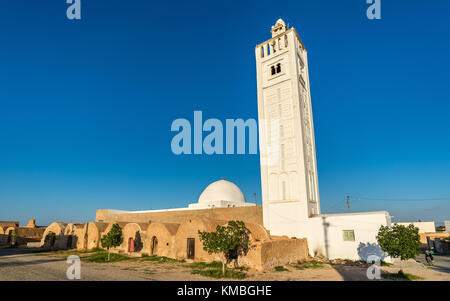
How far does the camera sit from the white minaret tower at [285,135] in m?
24.9

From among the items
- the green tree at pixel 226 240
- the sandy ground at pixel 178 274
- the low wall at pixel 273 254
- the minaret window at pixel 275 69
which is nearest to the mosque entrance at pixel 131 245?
the sandy ground at pixel 178 274

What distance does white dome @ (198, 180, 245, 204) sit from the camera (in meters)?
41.3

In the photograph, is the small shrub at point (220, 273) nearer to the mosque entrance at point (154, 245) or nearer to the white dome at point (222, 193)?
the mosque entrance at point (154, 245)

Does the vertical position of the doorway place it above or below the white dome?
below

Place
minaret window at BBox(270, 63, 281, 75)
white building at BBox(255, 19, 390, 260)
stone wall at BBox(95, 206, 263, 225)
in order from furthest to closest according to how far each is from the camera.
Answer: minaret window at BBox(270, 63, 281, 75), stone wall at BBox(95, 206, 263, 225), white building at BBox(255, 19, 390, 260)

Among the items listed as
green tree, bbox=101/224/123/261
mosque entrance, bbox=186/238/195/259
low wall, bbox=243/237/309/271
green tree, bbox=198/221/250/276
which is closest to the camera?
green tree, bbox=198/221/250/276

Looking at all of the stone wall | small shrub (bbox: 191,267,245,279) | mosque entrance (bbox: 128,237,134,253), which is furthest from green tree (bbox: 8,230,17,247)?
small shrub (bbox: 191,267,245,279)

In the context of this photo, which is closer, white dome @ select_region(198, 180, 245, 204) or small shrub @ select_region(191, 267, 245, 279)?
small shrub @ select_region(191, 267, 245, 279)

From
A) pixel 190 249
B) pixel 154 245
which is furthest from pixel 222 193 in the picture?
pixel 190 249

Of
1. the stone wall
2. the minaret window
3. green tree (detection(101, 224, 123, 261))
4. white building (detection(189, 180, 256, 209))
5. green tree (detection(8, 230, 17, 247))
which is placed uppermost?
the minaret window

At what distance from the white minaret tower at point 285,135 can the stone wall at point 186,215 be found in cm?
165

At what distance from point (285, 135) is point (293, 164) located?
126 inches

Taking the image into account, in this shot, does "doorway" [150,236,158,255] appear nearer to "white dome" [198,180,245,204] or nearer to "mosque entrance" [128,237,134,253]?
"mosque entrance" [128,237,134,253]
